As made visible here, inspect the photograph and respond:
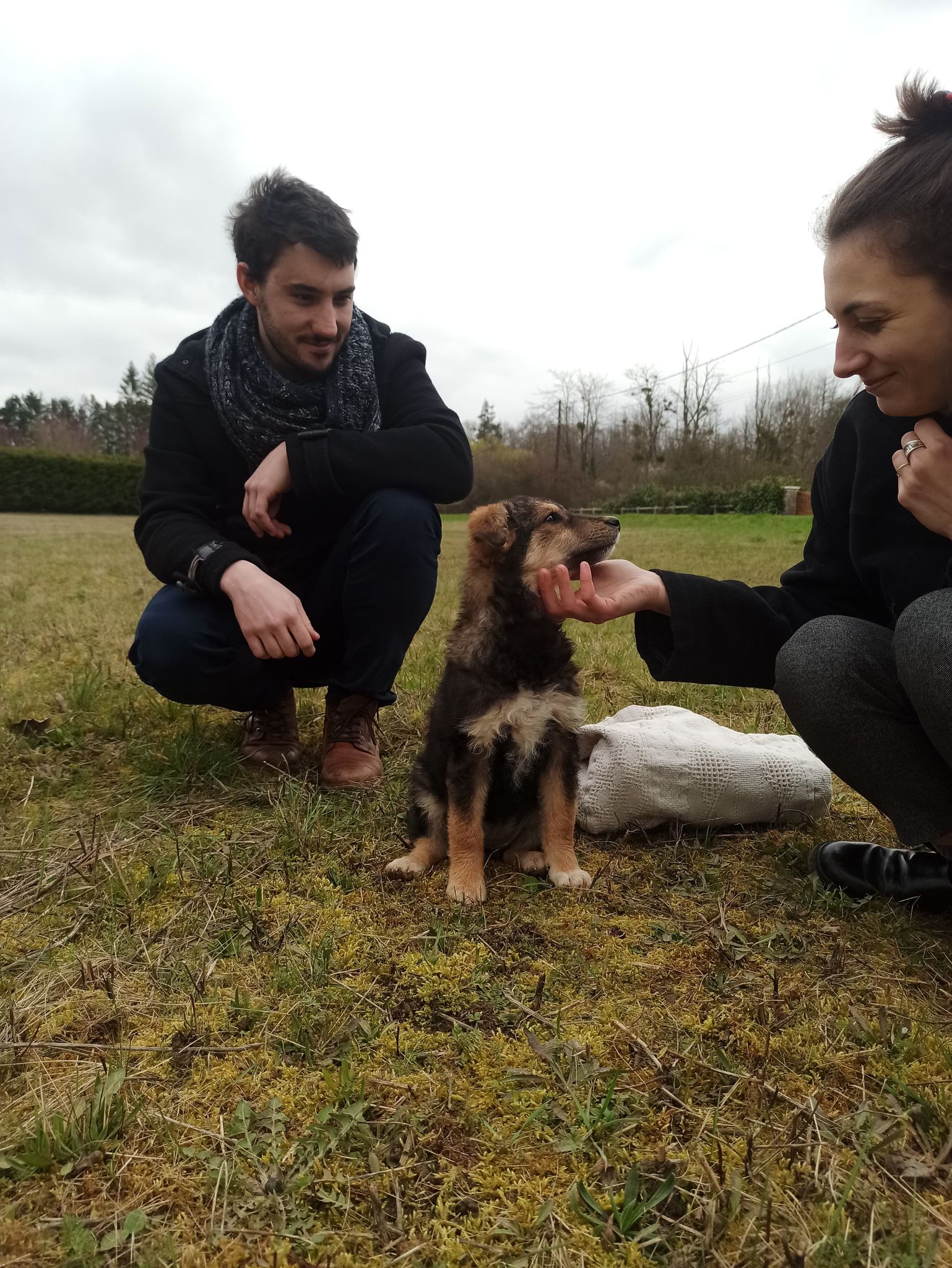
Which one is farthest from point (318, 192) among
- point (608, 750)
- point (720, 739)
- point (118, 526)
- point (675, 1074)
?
point (118, 526)

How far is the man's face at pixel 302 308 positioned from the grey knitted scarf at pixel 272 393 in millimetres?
59

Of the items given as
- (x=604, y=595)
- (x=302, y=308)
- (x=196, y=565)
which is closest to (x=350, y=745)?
(x=196, y=565)

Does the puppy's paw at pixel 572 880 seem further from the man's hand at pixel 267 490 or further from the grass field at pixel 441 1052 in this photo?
the man's hand at pixel 267 490

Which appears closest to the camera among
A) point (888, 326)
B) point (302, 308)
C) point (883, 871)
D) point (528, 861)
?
point (888, 326)

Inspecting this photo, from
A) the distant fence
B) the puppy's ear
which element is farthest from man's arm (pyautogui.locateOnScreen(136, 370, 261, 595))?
the distant fence

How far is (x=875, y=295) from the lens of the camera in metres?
1.99

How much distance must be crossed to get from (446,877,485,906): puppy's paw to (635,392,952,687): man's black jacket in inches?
38.5

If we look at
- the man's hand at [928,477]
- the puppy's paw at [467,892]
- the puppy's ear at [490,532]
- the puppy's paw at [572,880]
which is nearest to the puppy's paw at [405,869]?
the puppy's paw at [467,892]

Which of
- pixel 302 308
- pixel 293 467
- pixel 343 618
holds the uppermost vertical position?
pixel 302 308

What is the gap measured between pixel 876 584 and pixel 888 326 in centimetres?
92

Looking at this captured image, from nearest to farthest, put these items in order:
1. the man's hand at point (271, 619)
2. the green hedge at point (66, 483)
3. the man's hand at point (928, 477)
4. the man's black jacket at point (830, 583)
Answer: the man's hand at point (928, 477) < the man's black jacket at point (830, 583) < the man's hand at point (271, 619) < the green hedge at point (66, 483)

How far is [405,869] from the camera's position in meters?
2.80

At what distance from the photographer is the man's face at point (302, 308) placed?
3406 mm

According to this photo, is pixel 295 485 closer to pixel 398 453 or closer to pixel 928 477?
pixel 398 453
